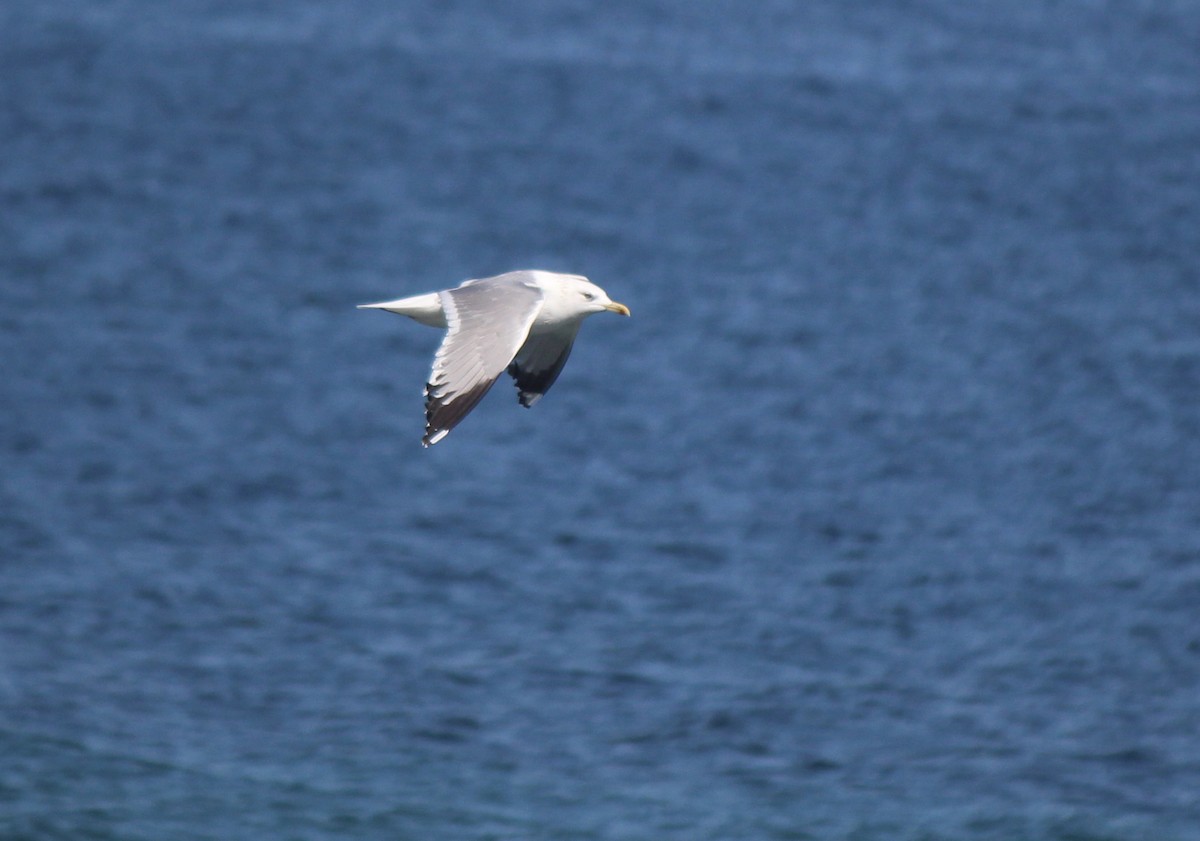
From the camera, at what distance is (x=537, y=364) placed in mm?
11484

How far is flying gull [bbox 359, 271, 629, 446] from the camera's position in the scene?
948 cm

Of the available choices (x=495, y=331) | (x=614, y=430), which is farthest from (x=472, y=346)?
(x=614, y=430)

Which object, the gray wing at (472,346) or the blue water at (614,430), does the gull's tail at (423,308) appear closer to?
the gray wing at (472,346)

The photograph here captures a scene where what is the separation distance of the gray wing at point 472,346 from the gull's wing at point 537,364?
41.8 inches

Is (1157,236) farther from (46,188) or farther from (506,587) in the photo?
(46,188)

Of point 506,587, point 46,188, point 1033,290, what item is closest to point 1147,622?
point 506,587

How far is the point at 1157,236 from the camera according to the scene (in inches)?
1032

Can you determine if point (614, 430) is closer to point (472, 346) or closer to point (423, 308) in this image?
point (423, 308)

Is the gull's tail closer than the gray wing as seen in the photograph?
No

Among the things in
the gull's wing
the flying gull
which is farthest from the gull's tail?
the gull's wing

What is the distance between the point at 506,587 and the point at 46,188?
12622 mm

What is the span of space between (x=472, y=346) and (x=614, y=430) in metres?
11.8

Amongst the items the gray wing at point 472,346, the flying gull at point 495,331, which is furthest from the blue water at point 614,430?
the gray wing at point 472,346

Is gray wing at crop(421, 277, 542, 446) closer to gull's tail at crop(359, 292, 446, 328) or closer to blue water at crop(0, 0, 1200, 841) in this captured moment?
gull's tail at crop(359, 292, 446, 328)
